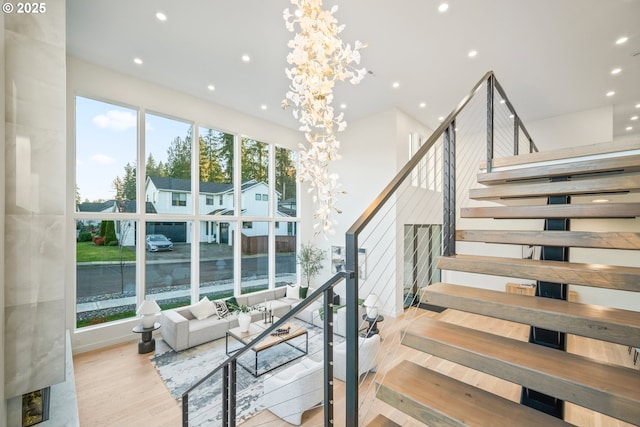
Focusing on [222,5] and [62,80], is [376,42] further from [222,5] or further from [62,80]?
[62,80]

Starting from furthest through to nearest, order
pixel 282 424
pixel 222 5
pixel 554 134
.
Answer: pixel 554 134
pixel 222 5
pixel 282 424

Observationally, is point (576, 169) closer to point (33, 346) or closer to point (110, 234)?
point (33, 346)

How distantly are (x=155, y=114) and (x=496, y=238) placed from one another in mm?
6509

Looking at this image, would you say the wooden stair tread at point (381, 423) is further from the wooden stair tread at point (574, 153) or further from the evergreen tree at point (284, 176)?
the evergreen tree at point (284, 176)

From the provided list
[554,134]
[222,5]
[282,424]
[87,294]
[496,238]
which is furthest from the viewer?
[554,134]

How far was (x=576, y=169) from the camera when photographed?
82.3 inches

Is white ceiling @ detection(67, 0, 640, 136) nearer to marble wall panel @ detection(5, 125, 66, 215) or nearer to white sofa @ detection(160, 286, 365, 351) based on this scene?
marble wall panel @ detection(5, 125, 66, 215)

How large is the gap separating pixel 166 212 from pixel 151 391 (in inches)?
134

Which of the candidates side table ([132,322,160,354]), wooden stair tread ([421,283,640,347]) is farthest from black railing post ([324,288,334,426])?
side table ([132,322,160,354])

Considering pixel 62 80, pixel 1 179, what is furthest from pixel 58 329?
pixel 62 80

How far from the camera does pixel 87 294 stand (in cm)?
503

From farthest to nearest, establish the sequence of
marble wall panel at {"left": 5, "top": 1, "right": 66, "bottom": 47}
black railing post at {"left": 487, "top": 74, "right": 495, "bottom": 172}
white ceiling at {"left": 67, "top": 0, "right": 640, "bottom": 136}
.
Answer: white ceiling at {"left": 67, "top": 0, "right": 640, "bottom": 136}, black railing post at {"left": 487, "top": 74, "right": 495, "bottom": 172}, marble wall panel at {"left": 5, "top": 1, "right": 66, "bottom": 47}

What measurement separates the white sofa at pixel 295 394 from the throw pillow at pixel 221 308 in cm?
265

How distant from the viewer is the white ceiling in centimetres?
374
